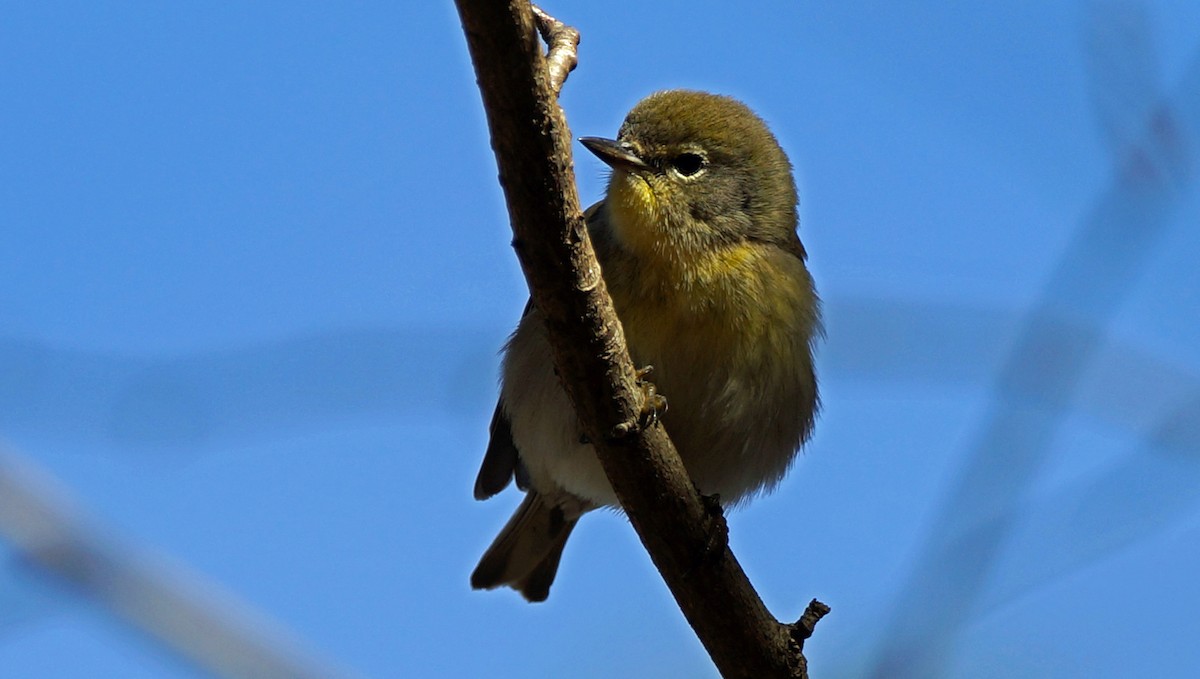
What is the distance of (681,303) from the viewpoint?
14.4 ft

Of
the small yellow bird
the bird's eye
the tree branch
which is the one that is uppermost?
the bird's eye

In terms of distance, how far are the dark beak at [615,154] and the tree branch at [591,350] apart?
0.85 m

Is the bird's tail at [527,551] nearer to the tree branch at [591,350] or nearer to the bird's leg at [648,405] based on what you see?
the tree branch at [591,350]

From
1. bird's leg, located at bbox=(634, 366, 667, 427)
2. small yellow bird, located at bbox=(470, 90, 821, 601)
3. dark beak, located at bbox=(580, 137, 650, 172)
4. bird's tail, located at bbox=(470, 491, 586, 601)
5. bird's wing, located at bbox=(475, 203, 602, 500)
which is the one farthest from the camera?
bird's tail, located at bbox=(470, 491, 586, 601)

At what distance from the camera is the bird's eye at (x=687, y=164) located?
5031 mm

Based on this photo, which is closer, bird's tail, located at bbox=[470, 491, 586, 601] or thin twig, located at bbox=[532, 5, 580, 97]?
thin twig, located at bbox=[532, 5, 580, 97]

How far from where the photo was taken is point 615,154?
15.9ft

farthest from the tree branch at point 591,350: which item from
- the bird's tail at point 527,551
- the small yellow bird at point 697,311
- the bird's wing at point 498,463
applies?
the bird's tail at point 527,551

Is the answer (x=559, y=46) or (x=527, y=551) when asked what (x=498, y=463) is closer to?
(x=527, y=551)

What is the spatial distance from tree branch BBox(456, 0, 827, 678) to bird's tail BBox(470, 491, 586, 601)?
2447 mm

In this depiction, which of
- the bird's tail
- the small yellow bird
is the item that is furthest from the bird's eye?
the bird's tail

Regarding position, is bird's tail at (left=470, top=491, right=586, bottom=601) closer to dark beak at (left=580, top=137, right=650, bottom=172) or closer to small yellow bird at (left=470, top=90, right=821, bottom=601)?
small yellow bird at (left=470, top=90, right=821, bottom=601)

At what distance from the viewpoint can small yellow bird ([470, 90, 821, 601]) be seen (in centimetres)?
440

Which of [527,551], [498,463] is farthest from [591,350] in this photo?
[527,551]
